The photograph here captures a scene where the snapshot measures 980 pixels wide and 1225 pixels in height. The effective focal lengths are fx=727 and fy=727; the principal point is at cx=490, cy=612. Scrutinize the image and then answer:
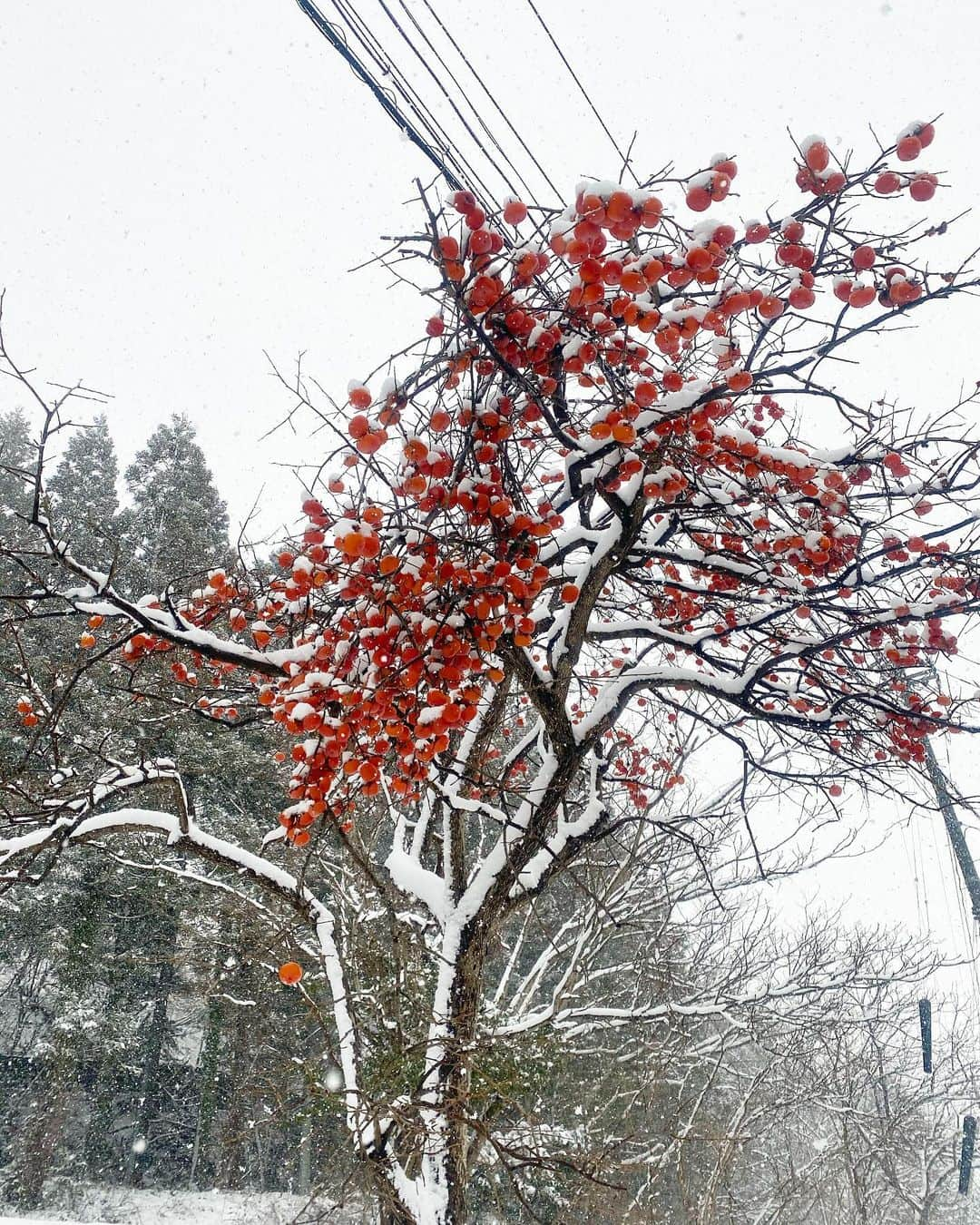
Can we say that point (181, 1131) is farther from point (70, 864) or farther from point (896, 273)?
point (896, 273)

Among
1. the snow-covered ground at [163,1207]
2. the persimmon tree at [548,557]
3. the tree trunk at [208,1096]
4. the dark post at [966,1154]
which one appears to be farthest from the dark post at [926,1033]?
the tree trunk at [208,1096]

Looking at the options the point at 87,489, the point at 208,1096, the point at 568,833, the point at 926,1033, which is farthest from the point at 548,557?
the point at 87,489

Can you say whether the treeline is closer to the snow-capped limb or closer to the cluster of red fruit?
the snow-capped limb

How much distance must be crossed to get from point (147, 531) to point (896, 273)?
16497 mm

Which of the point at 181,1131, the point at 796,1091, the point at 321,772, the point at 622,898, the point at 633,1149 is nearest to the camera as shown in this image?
the point at 321,772

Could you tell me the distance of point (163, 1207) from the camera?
12.7 meters

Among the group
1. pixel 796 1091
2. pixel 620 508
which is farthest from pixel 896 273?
pixel 796 1091

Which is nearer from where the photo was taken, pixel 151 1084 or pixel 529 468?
pixel 529 468

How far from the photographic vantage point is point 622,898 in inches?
283

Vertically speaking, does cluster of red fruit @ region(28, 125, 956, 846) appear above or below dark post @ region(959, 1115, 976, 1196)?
above

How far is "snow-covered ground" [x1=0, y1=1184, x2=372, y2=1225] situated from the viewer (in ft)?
39.1

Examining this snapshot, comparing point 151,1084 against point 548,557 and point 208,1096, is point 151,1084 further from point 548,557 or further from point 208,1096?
point 548,557

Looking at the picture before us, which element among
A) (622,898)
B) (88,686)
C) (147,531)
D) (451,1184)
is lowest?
(451,1184)

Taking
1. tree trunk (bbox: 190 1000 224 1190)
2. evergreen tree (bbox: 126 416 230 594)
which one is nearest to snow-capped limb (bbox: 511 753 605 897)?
evergreen tree (bbox: 126 416 230 594)
